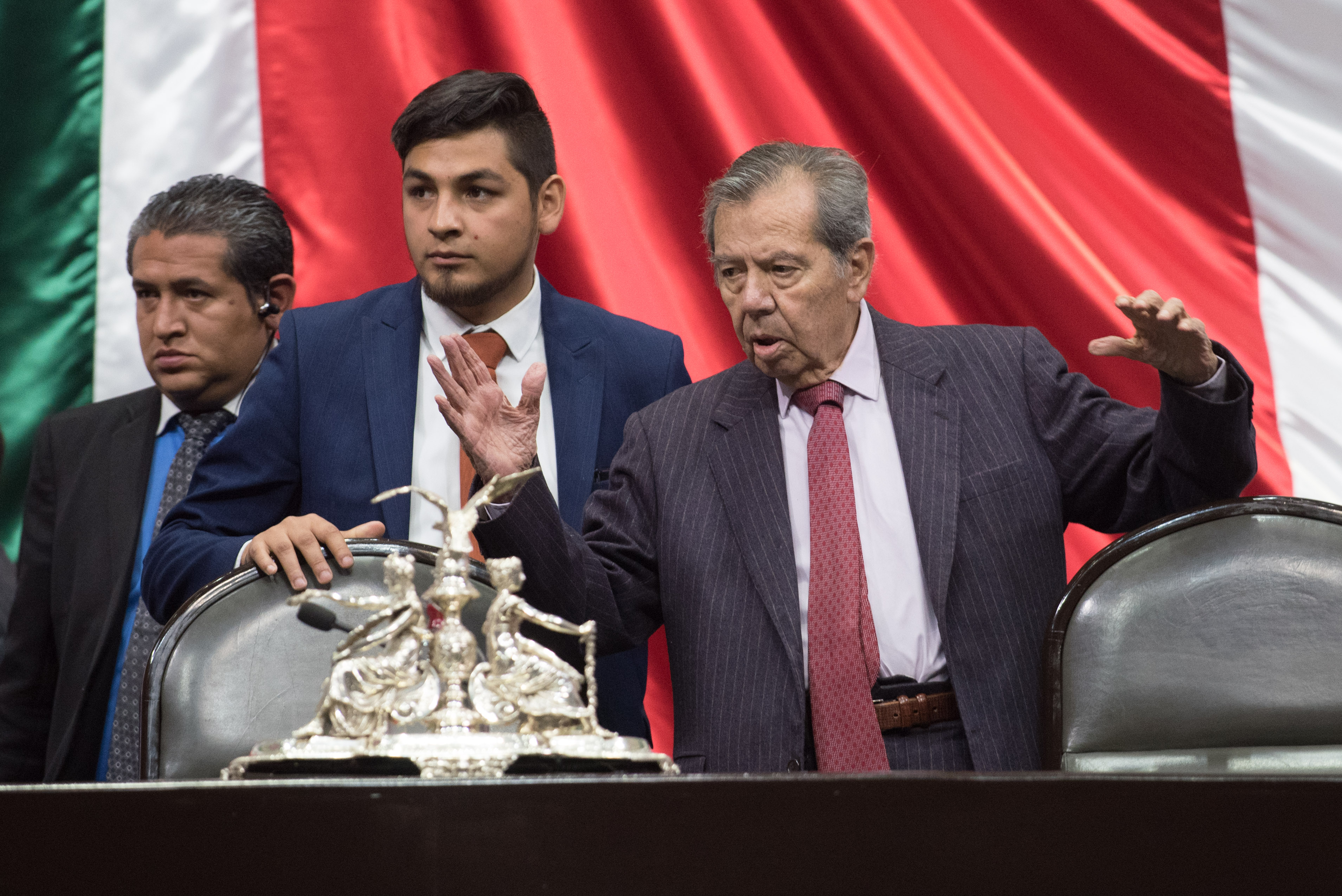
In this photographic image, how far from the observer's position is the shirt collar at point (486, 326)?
2.08 m

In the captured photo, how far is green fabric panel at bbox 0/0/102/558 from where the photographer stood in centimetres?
260

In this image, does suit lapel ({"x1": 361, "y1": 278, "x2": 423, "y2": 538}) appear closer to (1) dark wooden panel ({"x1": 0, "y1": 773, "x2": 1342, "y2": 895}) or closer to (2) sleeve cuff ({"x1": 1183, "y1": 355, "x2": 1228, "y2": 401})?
(2) sleeve cuff ({"x1": 1183, "y1": 355, "x2": 1228, "y2": 401})

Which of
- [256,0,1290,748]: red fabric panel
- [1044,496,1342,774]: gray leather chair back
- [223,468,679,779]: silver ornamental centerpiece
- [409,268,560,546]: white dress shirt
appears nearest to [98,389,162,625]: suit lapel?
[256,0,1290,748]: red fabric panel

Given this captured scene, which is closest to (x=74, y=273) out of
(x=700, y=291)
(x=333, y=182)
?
(x=333, y=182)

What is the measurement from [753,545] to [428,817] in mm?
1075

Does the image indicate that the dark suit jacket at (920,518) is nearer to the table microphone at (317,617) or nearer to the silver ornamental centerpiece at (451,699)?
the table microphone at (317,617)

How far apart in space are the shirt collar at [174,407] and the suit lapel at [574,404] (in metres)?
0.57

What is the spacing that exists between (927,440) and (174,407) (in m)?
1.37

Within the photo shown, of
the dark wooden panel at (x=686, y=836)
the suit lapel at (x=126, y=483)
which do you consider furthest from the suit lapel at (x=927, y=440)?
the suit lapel at (x=126, y=483)

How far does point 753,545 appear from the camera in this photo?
1.74 metres

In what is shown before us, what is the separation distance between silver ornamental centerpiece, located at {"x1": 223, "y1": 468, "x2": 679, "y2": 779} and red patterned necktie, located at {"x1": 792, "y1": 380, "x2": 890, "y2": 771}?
1.94 feet

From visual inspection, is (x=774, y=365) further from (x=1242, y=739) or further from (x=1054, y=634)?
(x=1242, y=739)

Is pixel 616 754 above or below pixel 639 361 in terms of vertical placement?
below

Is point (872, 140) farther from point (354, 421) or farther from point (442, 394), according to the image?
point (354, 421)
